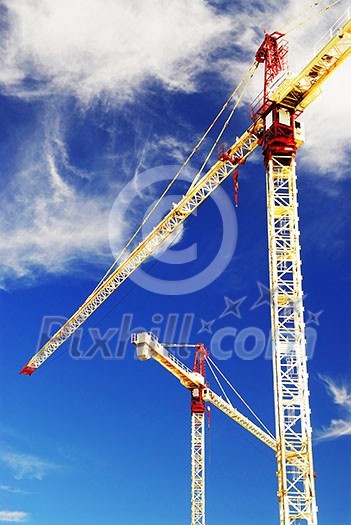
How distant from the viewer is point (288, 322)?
44750 millimetres

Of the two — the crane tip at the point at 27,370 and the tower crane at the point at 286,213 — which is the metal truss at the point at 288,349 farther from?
the crane tip at the point at 27,370

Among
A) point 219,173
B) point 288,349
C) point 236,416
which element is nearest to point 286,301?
point 288,349

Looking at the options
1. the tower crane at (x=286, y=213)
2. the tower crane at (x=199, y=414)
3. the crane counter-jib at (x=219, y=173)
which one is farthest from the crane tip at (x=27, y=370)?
the tower crane at (x=286, y=213)

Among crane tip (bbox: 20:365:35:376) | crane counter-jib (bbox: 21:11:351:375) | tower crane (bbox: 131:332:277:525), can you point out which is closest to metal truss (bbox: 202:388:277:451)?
tower crane (bbox: 131:332:277:525)

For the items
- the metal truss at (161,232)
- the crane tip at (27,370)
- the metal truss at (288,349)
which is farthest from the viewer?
the crane tip at (27,370)

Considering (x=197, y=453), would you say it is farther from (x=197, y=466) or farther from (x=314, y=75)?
(x=314, y=75)

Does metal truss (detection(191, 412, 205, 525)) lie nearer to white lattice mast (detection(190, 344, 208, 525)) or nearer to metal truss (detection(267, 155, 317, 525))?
white lattice mast (detection(190, 344, 208, 525))

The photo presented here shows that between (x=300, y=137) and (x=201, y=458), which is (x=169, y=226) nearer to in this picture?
(x=300, y=137)

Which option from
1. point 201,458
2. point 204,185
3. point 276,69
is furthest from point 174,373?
point 276,69

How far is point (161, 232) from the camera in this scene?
228 feet

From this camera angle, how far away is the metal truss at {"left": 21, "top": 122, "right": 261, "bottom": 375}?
6072 cm

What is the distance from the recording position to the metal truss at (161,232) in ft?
199

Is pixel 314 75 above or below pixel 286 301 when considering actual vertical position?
above

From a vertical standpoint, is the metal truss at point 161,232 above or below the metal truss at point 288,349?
above
